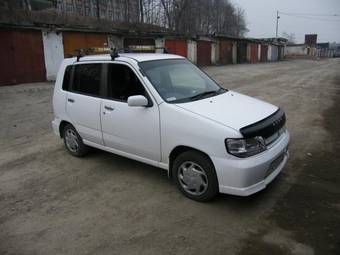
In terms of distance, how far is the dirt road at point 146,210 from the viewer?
327 cm

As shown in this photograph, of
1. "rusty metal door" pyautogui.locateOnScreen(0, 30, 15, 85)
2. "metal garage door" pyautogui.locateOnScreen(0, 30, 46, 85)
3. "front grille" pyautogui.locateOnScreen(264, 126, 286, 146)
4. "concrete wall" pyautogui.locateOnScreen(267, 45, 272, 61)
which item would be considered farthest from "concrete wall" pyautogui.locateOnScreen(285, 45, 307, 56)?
"front grille" pyautogui.locateOnScreen(264, 126, 286, 146)

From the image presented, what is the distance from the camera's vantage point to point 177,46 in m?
29.1

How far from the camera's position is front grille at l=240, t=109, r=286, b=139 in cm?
360

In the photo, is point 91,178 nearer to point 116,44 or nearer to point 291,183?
point 291,183

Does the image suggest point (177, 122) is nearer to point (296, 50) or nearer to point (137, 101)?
point (137, 101)

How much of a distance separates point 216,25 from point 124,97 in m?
66.0

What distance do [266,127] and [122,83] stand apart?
2.12 m

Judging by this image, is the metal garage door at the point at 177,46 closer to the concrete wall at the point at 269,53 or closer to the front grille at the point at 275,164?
the front grille at the point at 275,164

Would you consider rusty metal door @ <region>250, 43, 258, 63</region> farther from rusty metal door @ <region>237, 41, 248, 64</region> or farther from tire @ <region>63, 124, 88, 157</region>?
tire @ <region>63, 124, 88, 157</region>

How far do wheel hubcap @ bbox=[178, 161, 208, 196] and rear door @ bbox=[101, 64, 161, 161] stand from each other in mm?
411

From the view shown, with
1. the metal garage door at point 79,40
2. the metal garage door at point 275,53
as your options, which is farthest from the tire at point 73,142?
the metal garage door at point 275,53

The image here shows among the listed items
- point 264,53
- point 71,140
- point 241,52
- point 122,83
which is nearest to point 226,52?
point 241,52

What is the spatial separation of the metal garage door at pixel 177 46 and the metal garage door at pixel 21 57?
490 inches

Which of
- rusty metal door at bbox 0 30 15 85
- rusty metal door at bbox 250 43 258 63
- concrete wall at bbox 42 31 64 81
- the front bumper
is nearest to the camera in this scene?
the front bumper
